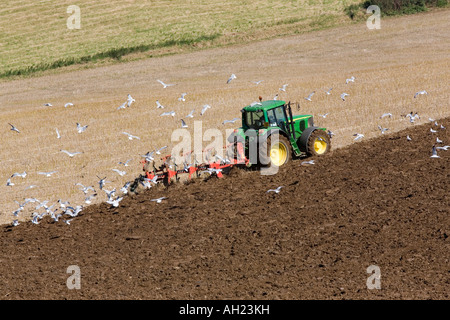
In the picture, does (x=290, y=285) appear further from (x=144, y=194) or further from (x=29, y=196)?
(x=29, y=196)

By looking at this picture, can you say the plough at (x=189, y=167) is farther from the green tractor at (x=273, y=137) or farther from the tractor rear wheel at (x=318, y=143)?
the tractor rear wheel at (x=318, y=143)

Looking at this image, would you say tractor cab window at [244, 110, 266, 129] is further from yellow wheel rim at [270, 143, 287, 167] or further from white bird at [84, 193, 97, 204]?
Result: white bird at [84, 193, 97, 204]

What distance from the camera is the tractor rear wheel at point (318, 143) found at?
18.5 m

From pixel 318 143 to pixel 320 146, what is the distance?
119 millimetres

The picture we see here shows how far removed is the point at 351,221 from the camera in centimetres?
1352

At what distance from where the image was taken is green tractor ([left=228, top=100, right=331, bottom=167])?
17.3m

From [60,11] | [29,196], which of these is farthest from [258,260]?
[60,11]

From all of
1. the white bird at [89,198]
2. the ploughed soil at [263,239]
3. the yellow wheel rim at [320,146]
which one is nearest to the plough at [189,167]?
the ploughed soil at [263,239]

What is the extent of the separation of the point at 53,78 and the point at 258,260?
23.0m

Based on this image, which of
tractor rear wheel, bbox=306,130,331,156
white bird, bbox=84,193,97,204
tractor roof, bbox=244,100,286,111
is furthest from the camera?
tractor rear wheel, bbox=306,130,331,156

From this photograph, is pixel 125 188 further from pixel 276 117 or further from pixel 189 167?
pixel 276 117

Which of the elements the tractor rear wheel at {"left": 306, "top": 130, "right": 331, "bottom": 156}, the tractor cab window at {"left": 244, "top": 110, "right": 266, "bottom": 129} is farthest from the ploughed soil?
the tractor cab window at {"left": 244, "top": 110, "right": 266, "bottom": 129}

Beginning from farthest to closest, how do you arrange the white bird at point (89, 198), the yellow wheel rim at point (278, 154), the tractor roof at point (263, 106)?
the yellow wheel rim at point (278, 154) < the tractor roof at point (263, 106) < the white bird at point (89, 198)

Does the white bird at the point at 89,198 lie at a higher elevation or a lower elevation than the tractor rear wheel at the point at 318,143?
lower
